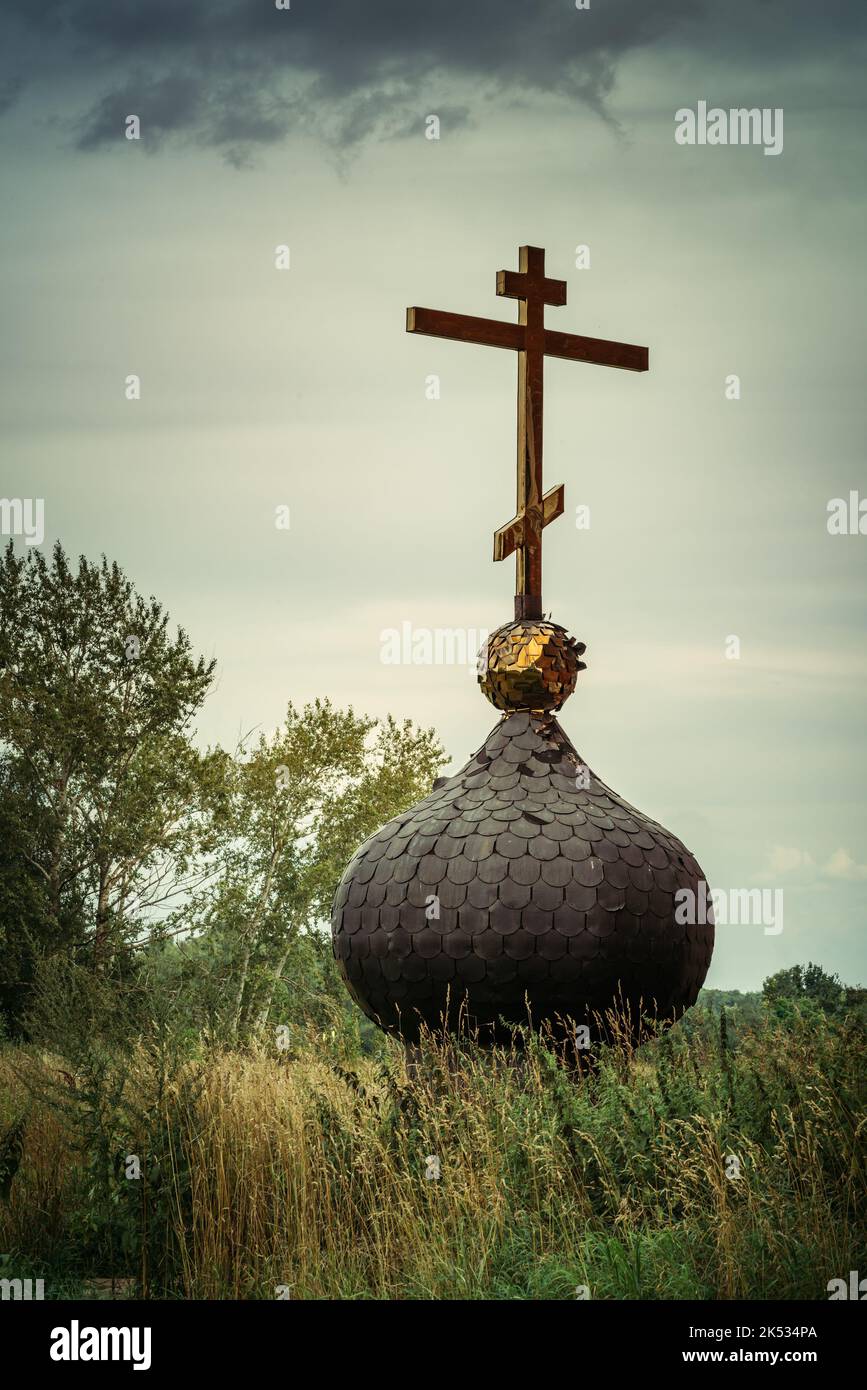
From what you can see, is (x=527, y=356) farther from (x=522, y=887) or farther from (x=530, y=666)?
(x=522, y=887)

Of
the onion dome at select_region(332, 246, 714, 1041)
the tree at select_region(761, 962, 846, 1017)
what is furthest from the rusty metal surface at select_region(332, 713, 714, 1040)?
the tree at select_region(761, 962, 846, 1017)

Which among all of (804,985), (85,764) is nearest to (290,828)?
(85,764)

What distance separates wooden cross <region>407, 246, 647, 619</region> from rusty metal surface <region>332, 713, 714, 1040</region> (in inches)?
41.7

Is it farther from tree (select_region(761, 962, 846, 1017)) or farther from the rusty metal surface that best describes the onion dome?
tree (select_region(761, 962, 846, 1017))

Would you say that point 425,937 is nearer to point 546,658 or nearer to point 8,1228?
point 546,658

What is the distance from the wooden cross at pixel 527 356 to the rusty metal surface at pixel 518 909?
3.47 feet

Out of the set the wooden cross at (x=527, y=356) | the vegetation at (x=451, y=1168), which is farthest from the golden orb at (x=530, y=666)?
the vegetation at (x=451, y=1168)

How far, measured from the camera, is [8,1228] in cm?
728

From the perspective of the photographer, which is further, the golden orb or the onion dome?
the golden orb

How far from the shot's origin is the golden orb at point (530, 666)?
7648 millimetres

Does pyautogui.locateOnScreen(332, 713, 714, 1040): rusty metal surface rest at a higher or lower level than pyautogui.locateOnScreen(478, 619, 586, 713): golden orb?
lower

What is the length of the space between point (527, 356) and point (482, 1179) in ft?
13.7

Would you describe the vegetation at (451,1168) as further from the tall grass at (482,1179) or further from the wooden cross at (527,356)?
the wooden cross at (527,356)

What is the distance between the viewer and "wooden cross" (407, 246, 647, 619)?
795 centimetres
